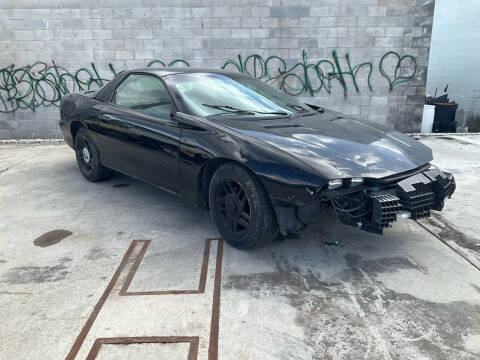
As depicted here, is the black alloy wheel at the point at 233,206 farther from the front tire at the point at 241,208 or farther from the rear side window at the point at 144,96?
the rear side window at the point at 144,96

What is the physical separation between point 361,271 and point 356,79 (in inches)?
248

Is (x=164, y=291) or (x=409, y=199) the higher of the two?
(x=409, y=199)

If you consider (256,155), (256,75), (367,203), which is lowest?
(367,203)

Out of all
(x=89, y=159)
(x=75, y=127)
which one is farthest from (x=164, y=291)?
(x=75, y=127)

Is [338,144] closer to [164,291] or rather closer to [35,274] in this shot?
[164,291]

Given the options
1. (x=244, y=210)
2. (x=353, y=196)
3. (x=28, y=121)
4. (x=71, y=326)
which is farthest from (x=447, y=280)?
(x=28, y=121)

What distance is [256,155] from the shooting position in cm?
288

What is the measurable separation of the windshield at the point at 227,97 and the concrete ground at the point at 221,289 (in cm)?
109

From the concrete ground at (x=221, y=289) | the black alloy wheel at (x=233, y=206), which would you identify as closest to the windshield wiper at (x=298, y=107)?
the concrete ground at (x=221, y=289)

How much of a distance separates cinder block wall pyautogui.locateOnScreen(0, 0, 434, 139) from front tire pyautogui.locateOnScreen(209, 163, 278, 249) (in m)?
5.53

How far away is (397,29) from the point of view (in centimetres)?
810

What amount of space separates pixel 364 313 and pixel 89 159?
3792 millimetres

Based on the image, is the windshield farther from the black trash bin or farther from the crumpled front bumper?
the black trash bin

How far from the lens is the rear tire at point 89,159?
4766mm
